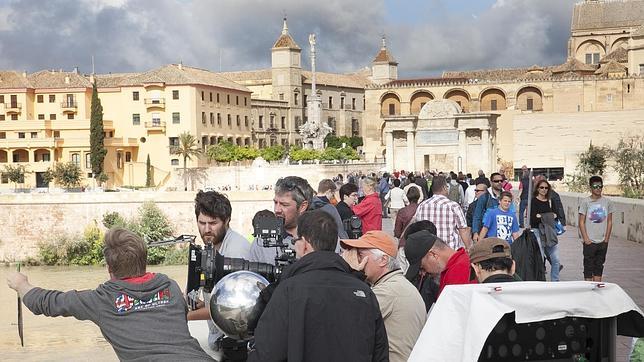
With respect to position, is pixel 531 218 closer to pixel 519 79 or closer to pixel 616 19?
pixel 519 79

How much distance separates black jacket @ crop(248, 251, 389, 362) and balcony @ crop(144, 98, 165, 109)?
70.1 metres

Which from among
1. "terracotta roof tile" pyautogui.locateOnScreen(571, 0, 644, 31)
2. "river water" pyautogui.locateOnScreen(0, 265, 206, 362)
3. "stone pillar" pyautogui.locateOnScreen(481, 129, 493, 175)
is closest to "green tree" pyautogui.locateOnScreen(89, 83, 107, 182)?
"river water" pyautogui.locateOnScreen(0, 265, 206, 362)

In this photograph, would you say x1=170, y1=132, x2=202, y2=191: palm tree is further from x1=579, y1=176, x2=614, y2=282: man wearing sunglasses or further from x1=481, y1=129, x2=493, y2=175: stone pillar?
x1=579, y1=176, x2=614, y2=282: man wearing sunglasses

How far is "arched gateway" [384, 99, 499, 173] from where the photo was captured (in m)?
43.7

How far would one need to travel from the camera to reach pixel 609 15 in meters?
80.0

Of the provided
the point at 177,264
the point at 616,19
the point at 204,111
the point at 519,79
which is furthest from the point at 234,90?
the point at 177,264

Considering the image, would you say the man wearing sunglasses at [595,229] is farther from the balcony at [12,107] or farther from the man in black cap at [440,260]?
the balcony at [12,107]

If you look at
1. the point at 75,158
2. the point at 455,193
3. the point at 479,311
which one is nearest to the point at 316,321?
the point at 479,311

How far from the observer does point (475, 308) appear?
131 inches

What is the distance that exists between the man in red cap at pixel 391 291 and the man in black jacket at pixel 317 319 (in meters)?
0.58

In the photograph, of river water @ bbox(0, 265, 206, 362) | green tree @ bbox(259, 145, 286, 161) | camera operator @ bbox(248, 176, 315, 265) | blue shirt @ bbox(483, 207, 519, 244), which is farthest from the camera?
green tree @ bbox(259, 145, 286, 161)

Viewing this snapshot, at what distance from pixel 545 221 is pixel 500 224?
49 centimetres

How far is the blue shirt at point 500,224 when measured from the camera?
9.52 meters

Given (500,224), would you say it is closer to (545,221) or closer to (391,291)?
(545,221)
